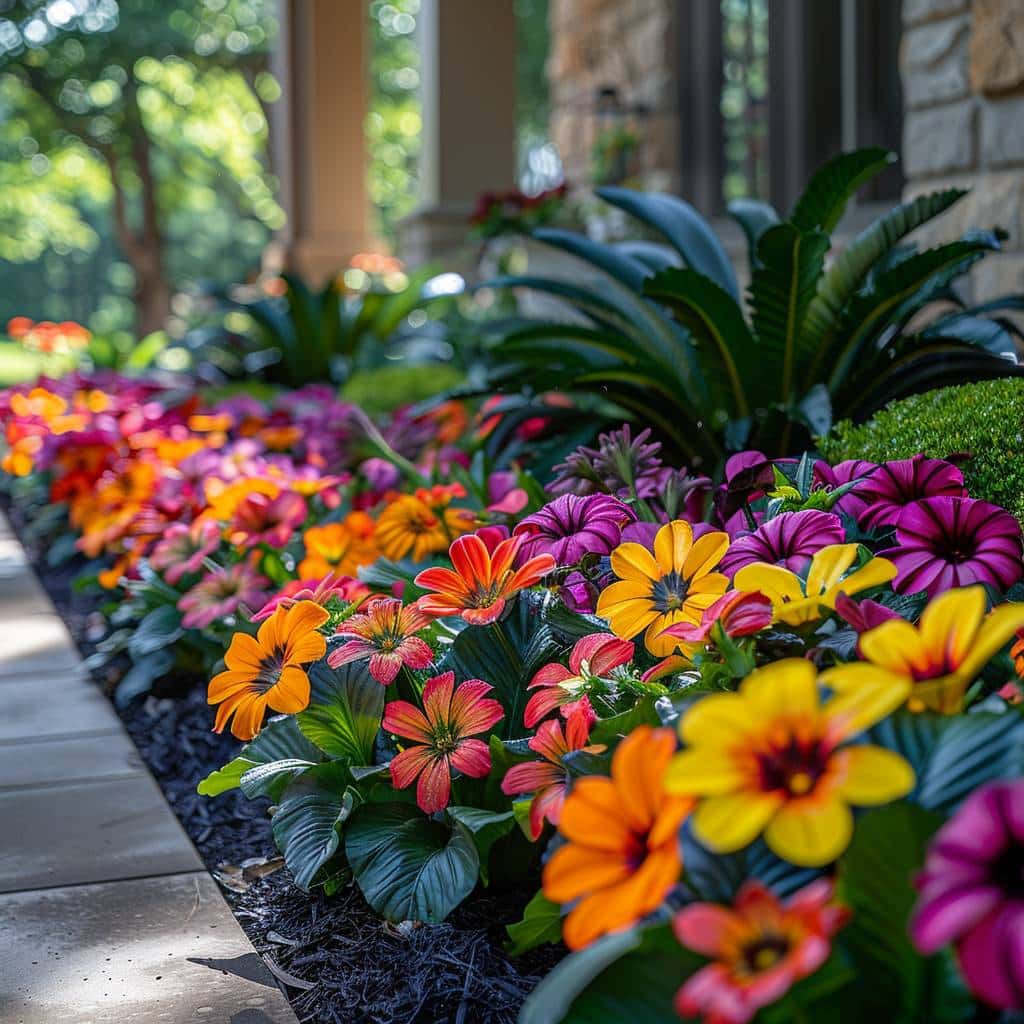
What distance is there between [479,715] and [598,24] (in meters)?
5.89

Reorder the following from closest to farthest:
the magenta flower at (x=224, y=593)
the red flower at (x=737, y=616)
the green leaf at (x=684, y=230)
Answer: the red flower at (x=737, y=616), the magenta flower at (x=224, y=593), the green leaf at (x=684, y=230)

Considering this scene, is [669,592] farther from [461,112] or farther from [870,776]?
[461,112]

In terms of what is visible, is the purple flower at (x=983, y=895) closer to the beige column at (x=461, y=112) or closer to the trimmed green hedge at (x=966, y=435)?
the trimmed green hedge at (x=966, y=435)

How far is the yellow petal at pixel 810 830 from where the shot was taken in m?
0.84

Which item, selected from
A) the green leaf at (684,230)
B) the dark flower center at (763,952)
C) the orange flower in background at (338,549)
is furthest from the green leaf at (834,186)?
the dark flower center at (763,952)

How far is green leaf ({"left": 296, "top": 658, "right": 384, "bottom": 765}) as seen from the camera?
5.39ft

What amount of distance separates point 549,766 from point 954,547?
543 mm

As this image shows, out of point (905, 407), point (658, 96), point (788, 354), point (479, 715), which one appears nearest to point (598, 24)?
point (658, 96)

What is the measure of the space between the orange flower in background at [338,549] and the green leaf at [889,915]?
1.62 metres

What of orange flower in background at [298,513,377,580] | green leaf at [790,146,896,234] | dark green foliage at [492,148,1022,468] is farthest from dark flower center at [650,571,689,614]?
green leaf at [790,146,896,234]

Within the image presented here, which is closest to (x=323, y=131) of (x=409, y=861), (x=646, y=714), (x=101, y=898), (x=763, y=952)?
(x=101, y=898)

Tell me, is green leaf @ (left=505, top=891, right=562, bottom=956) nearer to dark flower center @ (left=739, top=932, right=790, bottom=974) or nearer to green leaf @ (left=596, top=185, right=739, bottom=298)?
dark flower center @ (left=739, top=932, right=790, bottom=974)

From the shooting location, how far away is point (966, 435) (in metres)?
1.91

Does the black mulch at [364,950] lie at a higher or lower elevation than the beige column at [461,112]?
lower
